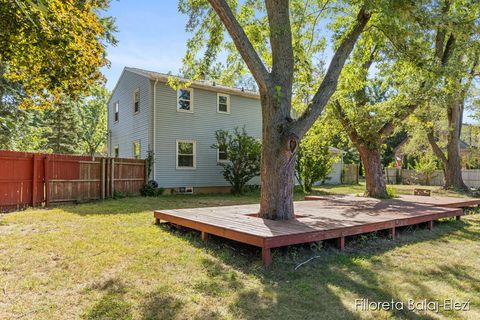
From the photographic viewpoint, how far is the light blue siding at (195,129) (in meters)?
14.4

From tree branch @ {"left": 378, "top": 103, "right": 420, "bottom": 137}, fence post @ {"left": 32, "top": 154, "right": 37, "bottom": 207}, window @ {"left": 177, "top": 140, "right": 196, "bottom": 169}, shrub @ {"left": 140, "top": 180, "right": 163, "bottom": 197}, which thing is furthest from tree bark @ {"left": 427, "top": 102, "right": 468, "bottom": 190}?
fence post @ {"left": 32, "top": 154, "right": 37, "bottom": 207}

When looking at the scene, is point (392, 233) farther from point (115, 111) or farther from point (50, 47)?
point (115, 111)

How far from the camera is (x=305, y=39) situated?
9523 millimetres

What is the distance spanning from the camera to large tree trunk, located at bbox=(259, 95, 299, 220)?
5855 mm

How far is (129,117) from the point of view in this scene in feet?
53.5

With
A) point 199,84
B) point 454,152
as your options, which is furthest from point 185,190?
point 454,152

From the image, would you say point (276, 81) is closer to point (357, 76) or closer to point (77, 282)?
point (77, 282)

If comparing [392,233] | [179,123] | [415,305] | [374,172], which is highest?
[179,123]

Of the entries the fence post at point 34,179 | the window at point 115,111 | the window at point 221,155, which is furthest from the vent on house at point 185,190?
the window at point 115,111

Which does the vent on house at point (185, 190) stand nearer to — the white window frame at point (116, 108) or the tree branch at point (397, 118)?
the white window frame at point (116, 108)

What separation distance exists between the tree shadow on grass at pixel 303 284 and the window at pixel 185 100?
1033cm

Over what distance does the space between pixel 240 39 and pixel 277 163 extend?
2236mm

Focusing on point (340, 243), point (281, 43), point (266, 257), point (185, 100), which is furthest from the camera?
point (185, 100)

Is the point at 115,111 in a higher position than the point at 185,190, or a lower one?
higher
